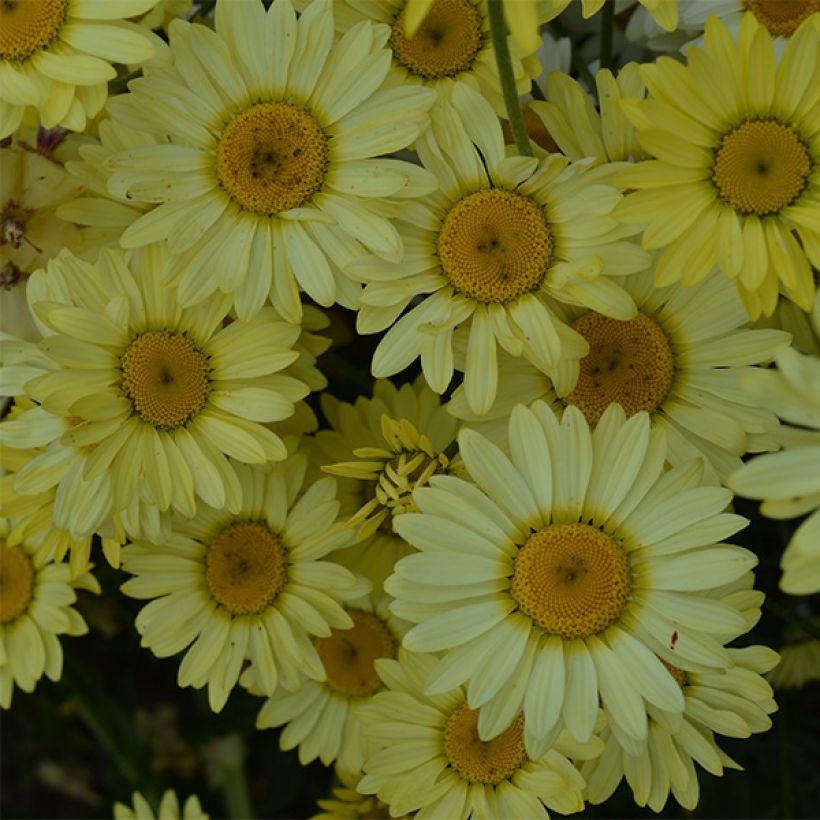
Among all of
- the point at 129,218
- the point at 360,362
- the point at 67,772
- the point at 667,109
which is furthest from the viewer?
the point at 67,772

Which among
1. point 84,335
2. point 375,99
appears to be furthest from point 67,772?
point 375,99

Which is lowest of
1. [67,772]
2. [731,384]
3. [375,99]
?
[67,772]

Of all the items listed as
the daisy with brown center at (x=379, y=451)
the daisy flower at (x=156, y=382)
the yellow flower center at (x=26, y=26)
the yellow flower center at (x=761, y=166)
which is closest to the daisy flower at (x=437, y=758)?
the daisy with brown center at (x=379, y=451)

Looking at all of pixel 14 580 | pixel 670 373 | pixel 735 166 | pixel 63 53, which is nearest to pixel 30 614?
pixel 14 580

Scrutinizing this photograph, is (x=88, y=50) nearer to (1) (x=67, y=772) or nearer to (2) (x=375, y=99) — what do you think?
(2) (x=375, y=99)

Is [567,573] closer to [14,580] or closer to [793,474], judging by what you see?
[793,474]

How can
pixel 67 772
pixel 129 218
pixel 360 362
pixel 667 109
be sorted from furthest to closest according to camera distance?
pixel 67 772
pixel 360 362
pixel 129 218
pixel 667 109
